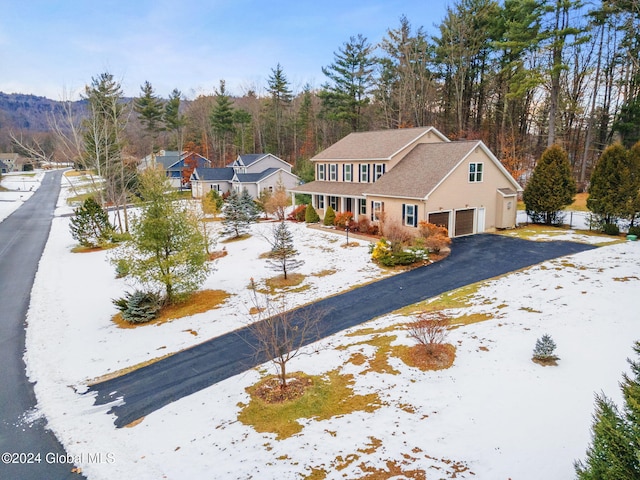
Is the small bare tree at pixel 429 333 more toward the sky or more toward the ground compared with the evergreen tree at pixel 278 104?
more toward the ground

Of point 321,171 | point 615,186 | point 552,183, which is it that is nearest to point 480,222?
point 552,183

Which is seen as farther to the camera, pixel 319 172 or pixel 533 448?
pixel 319 172

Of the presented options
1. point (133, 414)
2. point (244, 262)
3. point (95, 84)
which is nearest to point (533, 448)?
point (133, 414)

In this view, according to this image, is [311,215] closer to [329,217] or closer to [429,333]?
[329,217]

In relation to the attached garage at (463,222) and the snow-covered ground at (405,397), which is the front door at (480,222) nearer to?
the attached garage at (463,222)

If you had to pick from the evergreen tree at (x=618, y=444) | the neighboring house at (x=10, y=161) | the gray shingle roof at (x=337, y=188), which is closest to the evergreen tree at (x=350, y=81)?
the gray shingle roof at (x=337, y=188)

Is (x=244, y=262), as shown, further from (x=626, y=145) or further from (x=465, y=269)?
(x=626, y=145)

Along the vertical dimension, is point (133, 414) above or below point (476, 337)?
below
